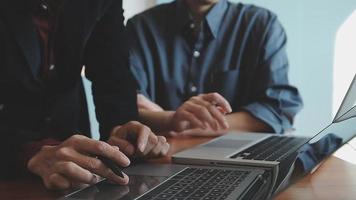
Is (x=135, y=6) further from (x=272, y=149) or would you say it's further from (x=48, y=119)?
(x=272, y=149)

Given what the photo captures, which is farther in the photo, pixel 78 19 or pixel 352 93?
pixel 78 19

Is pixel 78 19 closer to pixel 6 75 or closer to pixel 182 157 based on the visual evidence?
pixel 6 75

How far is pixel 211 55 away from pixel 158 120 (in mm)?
409

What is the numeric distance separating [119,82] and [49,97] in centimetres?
15

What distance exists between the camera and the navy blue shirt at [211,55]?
1.56m

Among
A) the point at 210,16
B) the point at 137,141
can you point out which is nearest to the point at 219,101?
the point at 137,141

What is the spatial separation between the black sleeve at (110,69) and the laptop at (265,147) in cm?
22

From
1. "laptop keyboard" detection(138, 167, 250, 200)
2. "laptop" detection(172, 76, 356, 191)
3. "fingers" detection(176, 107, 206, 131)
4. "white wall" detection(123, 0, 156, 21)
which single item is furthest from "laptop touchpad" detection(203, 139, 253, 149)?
"white wall" detection(123, 0, 156, 21)

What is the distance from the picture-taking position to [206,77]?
159 centimetres

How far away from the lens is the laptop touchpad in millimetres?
918

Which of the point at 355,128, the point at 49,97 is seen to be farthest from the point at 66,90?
the point at 355,128

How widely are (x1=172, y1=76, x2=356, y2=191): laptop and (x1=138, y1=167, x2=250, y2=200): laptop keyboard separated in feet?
0.17

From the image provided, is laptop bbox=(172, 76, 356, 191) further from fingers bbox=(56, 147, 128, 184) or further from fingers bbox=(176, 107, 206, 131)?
fingers bbox=(56, 147, 128, 184)

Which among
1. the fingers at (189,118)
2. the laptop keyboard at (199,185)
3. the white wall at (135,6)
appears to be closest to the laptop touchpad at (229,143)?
the fingers at (189,118)
